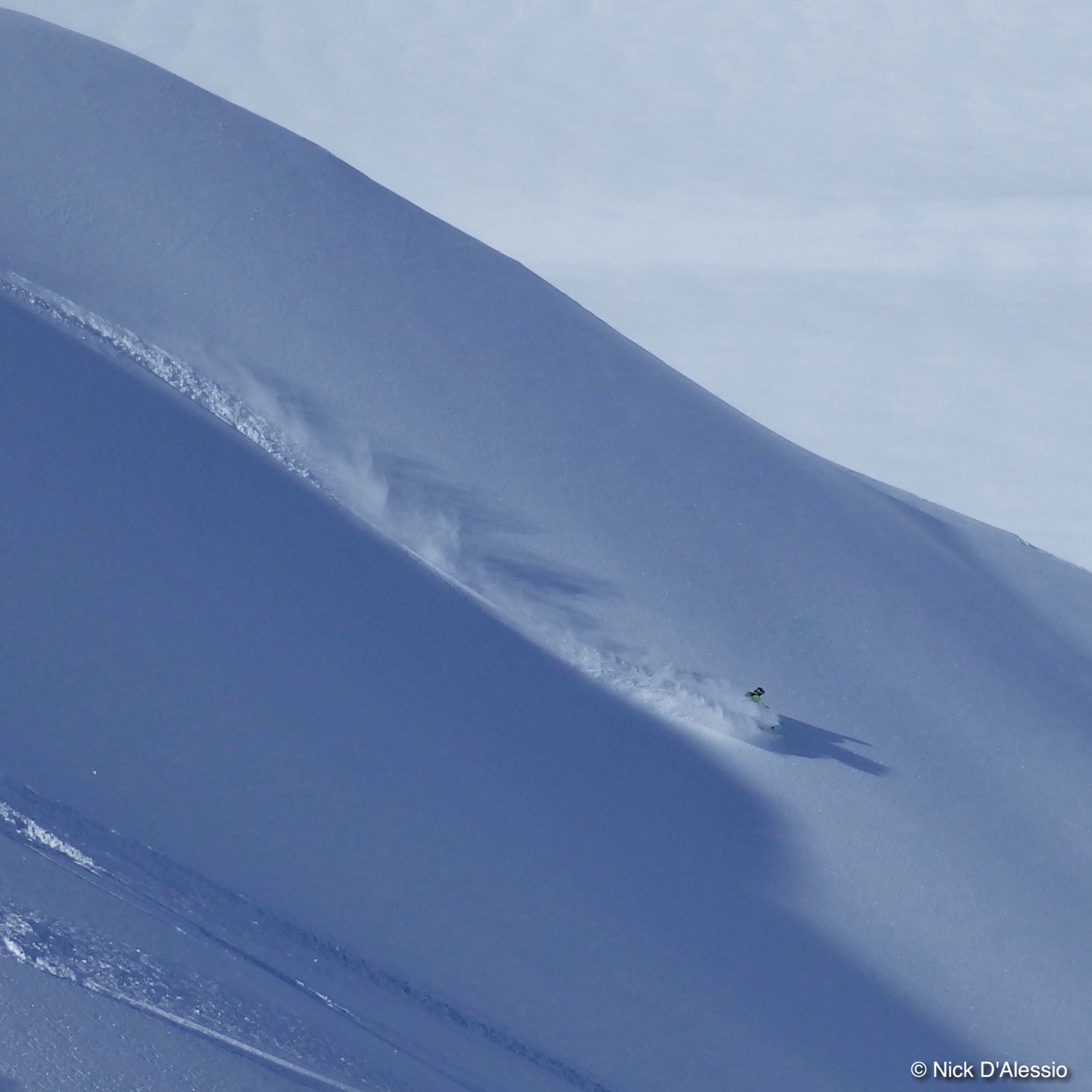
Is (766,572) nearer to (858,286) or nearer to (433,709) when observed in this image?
(433,709)

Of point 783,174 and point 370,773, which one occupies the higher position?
point 783,174

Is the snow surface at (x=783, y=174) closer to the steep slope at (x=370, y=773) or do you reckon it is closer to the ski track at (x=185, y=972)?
the steep slope at (x=370, y=773)

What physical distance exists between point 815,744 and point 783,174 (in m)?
7.37

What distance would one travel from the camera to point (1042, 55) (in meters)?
10.7

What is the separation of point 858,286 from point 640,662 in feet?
18.7

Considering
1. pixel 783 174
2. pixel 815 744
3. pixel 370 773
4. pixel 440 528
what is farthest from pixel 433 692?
pixel 783 174

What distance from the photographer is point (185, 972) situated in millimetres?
2902

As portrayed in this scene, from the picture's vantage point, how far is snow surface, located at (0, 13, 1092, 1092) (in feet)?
10.2

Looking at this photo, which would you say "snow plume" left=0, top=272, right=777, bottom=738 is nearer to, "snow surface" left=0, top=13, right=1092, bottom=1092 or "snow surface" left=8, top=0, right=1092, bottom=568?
"snow surface" left=0, top=13, right=1092, bottom=1092

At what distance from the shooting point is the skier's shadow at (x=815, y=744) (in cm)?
398

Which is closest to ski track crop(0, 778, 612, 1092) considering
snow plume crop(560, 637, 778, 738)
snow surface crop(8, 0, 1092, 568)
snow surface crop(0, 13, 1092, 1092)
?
snow surface crop(0, 13, 1092, 1092)

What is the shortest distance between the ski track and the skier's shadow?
1.23 metres

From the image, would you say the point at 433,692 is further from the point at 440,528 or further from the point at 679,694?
the point at 679,694

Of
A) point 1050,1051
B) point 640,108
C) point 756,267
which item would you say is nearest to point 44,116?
point 1050,1051
